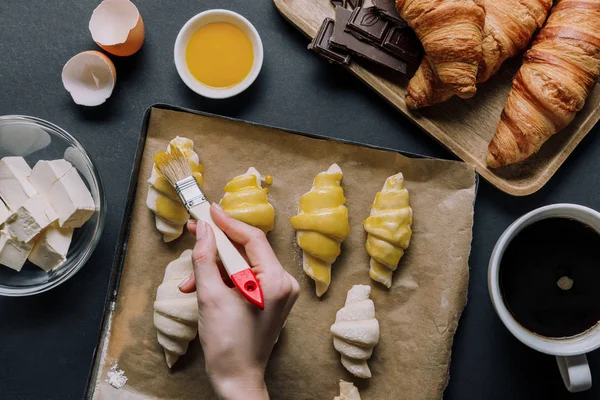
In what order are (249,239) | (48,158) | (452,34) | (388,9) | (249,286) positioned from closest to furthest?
(249,286) < (249,239) < (452,34) < (388,9) < (48,158)

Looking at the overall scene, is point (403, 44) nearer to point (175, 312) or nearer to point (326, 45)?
point (326, 45)

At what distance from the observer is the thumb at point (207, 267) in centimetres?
147

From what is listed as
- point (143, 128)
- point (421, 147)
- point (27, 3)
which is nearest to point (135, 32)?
point (143, 128)

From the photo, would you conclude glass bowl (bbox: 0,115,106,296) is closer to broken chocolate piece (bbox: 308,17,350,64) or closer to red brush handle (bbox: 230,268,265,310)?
red brush handle (bbox: 230,268,265,310)

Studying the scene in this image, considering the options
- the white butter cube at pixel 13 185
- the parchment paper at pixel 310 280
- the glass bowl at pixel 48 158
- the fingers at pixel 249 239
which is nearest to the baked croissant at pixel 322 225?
the parchment paper at pixel 310 280

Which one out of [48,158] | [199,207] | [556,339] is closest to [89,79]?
[48,158]

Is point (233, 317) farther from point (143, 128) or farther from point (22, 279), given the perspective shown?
point (22, 279)

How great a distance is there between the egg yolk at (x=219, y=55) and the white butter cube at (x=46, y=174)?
0.51 meters

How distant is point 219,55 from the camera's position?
1890 millimetres

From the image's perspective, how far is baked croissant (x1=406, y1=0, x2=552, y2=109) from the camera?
1758 mm

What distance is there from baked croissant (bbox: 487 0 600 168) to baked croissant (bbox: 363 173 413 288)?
341 mm

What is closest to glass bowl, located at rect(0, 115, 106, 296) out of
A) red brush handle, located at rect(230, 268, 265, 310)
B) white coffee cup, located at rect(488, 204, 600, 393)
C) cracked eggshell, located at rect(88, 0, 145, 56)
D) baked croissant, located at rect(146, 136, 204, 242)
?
baked croissant, located at rect(146, 136, 204, 242)

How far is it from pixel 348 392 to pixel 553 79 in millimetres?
1132

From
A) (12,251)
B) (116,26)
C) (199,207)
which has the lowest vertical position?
(12,251)
